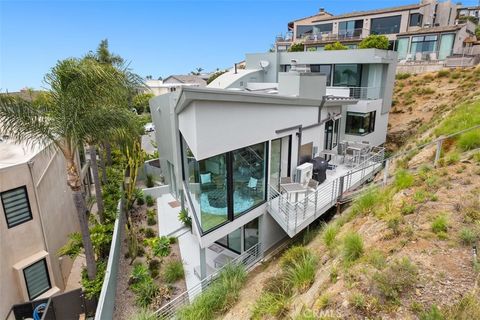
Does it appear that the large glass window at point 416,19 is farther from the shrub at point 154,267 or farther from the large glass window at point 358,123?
the shrub at point 154,267

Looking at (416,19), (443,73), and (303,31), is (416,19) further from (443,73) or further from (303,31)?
(303,31)

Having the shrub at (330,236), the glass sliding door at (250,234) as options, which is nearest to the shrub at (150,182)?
the glass sliding door at (250,234)

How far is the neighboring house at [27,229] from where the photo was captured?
30.4 feet

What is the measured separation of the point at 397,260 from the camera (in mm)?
5664

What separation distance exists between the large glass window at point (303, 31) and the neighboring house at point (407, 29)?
0.18 metres

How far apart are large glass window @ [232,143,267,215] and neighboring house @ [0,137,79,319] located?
644cm

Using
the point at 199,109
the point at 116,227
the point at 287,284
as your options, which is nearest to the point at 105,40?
the point at 116,227

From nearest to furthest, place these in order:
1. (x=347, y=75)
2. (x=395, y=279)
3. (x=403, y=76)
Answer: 1. (x=395, y=279)
2. (x=347, y=75)
3. (x=403, y=76)

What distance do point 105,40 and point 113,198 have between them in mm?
15203

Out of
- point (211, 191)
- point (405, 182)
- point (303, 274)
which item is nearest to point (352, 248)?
point (303, 274)

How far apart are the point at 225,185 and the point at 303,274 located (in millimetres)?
3907

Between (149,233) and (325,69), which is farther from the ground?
(325,69)

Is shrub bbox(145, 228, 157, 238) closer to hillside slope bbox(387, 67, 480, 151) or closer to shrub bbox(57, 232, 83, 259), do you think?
shrub bbox(57, 232, 83, 259)

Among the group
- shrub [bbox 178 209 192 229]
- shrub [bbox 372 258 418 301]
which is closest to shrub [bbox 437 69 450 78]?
shrub [bbox 178 209 192 229]
